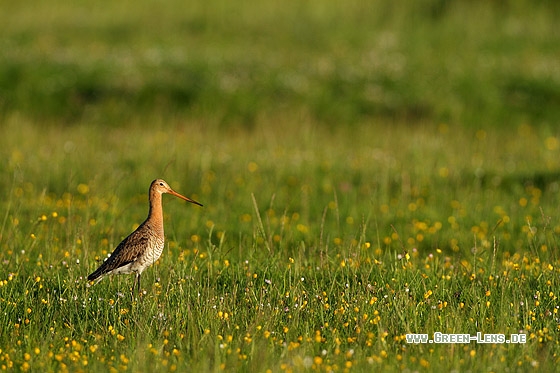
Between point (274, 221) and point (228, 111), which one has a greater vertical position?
point (228, 111)

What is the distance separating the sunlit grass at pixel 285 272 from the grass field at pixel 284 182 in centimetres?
3

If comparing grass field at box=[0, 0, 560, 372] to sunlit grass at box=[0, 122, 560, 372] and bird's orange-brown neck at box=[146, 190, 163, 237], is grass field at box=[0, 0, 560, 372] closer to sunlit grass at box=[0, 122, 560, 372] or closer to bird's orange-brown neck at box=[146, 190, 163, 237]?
sunlit grass at box=[0, 122, 560, 372]

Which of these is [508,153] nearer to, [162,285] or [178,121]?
[178,121]

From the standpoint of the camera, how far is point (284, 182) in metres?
12.0

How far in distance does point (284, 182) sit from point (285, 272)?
5.56 m

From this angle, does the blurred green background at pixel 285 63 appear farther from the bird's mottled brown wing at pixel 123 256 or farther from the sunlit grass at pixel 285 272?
the bird's mottled brown wing at pixel 123 256

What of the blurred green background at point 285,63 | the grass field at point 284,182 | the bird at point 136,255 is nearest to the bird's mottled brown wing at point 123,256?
the bird at point 136,255

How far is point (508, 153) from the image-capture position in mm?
14000

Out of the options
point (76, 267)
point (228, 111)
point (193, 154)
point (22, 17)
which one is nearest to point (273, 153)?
point (193, 154)

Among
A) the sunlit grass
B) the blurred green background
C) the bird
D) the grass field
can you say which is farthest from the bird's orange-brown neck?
the blurred green background

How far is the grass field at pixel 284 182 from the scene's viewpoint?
5.52 metres

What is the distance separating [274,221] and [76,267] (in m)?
3.45

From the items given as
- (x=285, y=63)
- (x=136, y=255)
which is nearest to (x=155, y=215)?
(x=136, y=255)

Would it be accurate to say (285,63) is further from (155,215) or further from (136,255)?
(136,255)
